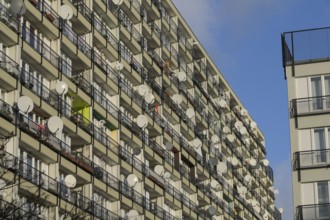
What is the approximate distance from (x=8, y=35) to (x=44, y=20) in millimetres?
5054

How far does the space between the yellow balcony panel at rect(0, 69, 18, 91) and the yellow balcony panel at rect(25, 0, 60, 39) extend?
15.7 feet

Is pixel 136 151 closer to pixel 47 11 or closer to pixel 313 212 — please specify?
pixel 47 11

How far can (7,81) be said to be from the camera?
161 ft

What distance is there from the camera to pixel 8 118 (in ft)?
159

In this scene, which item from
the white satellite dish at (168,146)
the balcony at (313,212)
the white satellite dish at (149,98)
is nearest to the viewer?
the balcony at (313,212)

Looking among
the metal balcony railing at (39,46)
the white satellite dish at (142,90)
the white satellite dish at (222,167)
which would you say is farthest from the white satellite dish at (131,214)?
the white satellite dish at (222,167)

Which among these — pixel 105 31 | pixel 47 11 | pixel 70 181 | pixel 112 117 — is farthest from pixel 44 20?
pixel 112 117

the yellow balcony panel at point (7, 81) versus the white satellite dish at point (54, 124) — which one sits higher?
the yellow balcony panel at point (7, 81)

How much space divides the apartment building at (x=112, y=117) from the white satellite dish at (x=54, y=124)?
8 cm

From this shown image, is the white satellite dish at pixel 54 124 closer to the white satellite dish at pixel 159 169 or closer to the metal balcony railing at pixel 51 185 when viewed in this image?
the metal balcony railing at pixel 51 185

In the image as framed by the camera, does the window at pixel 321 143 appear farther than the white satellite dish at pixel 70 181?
No

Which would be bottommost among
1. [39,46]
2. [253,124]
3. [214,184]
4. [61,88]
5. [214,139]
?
[61,88]

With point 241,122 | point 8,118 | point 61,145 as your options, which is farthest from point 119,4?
point 241,122

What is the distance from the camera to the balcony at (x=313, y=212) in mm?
41781
